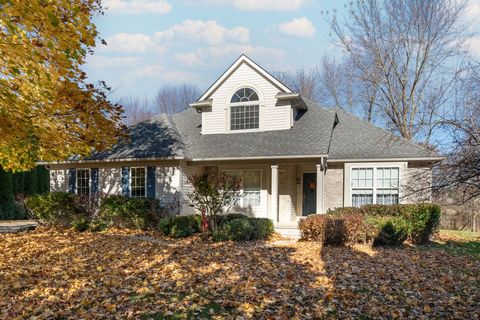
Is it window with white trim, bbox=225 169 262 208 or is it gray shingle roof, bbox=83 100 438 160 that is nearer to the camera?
gray shingle roof, bbox=83 100 438 160

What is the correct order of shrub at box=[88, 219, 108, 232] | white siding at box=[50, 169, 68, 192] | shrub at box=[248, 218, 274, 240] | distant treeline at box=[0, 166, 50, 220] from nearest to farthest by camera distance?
shrub at box=[248, 218, 274, 240]
shrub at box=[88, 219, 108, 232]
white siding at box=[50, 169, 68, 192]
distant treeline at box=[0, 166, 50, 220]

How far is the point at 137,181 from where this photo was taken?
1612 cm

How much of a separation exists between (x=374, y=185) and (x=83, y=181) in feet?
41.7

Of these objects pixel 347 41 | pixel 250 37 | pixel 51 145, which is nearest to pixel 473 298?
pixel 51 145

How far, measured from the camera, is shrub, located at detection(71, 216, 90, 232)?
14359mm

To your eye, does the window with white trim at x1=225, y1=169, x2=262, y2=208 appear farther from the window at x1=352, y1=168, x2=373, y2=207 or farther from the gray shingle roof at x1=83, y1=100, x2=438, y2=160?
the window at x1=352, y1=168, x2=373, y2=207

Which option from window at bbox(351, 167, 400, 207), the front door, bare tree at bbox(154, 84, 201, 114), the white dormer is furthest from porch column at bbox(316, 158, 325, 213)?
bare tree at bbox(154, 84, 201, 114)

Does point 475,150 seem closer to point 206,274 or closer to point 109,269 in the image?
point 206,274

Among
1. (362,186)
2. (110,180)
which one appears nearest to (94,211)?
(110,180)

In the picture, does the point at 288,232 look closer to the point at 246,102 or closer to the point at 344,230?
the point at 344,230

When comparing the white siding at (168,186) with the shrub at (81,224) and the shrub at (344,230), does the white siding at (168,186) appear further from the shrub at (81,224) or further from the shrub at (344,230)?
the shrub at (344,230)

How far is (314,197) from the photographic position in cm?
1664

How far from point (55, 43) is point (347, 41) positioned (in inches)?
845

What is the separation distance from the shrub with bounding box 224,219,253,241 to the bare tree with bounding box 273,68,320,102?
2641 cm
